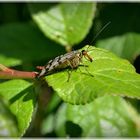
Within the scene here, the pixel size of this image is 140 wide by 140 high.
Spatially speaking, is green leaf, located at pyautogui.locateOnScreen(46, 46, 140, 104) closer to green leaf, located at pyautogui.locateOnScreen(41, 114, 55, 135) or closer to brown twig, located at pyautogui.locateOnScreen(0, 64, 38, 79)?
brown twig, located at pyautogui.locateOnScreen(0, 64, 38, 79)

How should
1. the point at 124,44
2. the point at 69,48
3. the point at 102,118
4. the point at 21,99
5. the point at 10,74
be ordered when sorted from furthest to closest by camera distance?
the point at 124,44 → the point at 69,48 → the point at 102,118 → the point at 21,99 → the point at 10,74

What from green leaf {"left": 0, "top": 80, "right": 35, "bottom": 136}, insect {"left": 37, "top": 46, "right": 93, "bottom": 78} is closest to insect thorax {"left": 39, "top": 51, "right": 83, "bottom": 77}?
insect {"left": 37, "top": 46, "right": 93, "bottom": 78}

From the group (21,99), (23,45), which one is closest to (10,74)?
(21,99)

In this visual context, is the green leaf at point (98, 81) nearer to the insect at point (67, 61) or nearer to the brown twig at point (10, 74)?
the insect at point (67, 61)

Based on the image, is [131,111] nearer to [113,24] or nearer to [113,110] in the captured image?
[113,110]

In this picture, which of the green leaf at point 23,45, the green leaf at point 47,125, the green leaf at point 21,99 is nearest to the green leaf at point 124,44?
the green leaf at point 23,45

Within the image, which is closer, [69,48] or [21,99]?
[21,99]

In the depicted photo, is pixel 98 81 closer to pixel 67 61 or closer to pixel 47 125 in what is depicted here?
pixel 67 61
